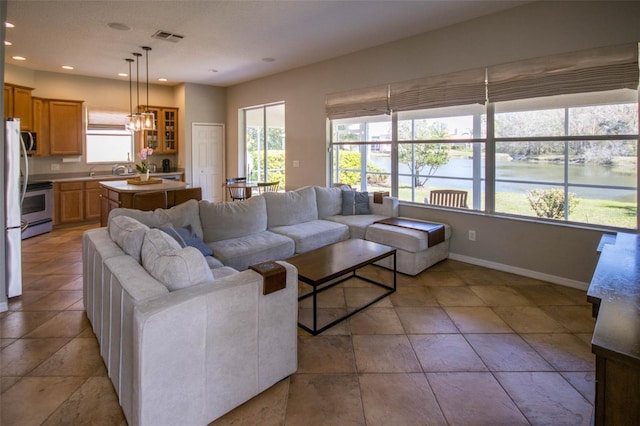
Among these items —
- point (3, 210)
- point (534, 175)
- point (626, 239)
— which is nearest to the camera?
point (626, 239)

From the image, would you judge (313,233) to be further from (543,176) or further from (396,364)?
(543,176)

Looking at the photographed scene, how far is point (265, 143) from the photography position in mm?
7965

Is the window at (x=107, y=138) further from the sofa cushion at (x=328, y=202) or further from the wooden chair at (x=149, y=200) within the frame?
the sofa cushion at (x=328, y=202)

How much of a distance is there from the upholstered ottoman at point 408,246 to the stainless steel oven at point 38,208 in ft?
17.4

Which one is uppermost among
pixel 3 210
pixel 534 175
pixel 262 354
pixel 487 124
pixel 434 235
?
pixel 487 124

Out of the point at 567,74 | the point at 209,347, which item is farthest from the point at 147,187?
the point at 567,74

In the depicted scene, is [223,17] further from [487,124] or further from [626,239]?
[626,239]

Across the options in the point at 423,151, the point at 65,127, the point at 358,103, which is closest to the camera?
the point at 423,151

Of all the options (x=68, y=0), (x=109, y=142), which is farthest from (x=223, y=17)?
(x=109, y=142)

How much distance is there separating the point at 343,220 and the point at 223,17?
282 centimetres

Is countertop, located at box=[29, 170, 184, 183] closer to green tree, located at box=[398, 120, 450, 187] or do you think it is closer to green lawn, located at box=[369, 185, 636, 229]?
green tree, located at box=[398, 120, 450, 187]

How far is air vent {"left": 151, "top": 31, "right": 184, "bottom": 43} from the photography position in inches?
188

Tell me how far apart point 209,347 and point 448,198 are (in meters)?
3.90

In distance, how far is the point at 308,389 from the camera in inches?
84.6
